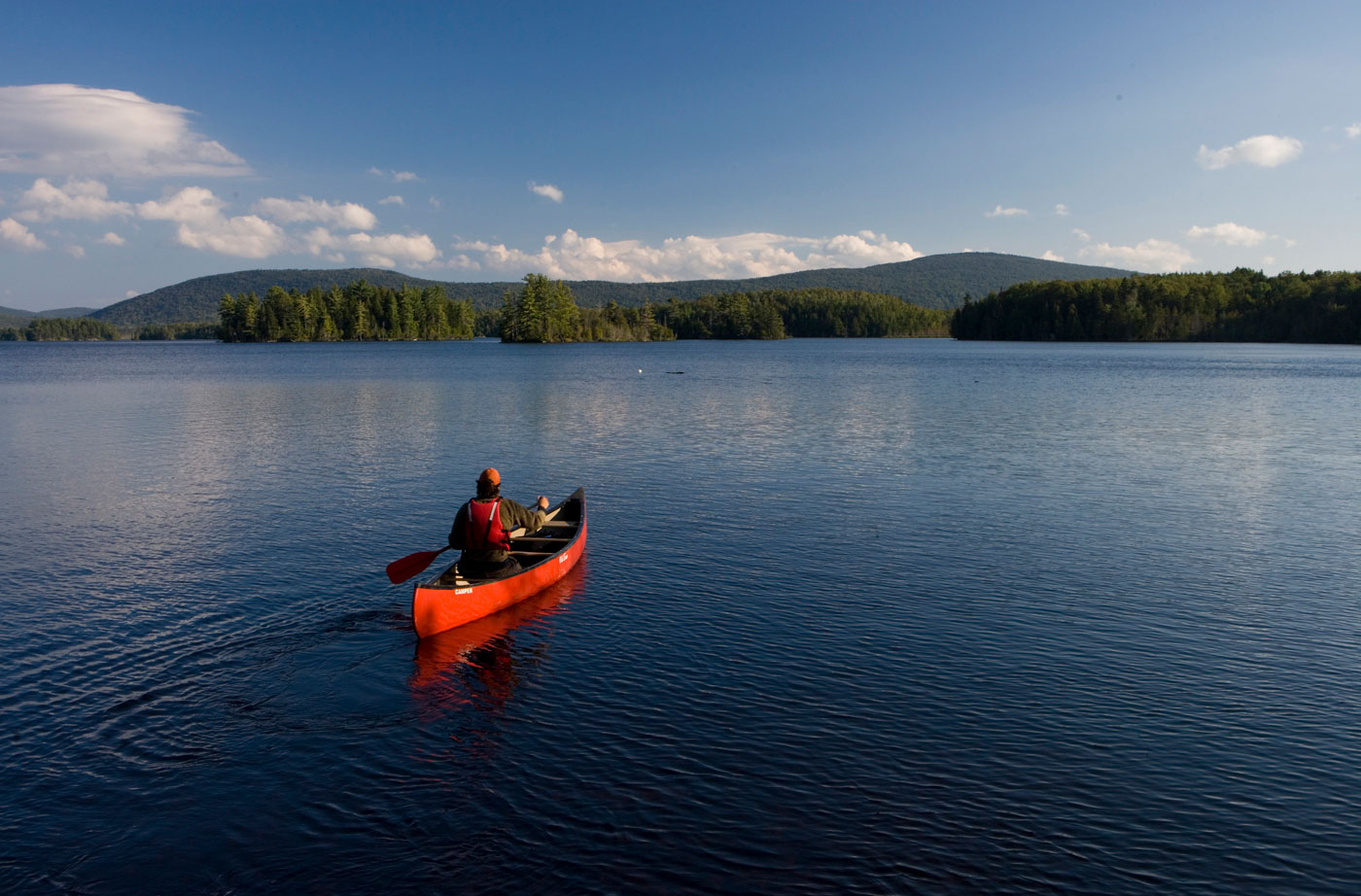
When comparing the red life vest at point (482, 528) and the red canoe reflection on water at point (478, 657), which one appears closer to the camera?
the red canoe reflection on water at point (478, 657)

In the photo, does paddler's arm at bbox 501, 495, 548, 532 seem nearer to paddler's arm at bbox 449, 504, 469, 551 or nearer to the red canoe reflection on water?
paddler's arm at bbox 449, 504, 469, 551

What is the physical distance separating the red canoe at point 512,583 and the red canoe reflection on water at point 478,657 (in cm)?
17

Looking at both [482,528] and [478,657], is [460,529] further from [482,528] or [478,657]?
[478,657]

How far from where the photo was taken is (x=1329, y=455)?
3084cm

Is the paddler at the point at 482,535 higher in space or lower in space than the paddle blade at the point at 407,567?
higher

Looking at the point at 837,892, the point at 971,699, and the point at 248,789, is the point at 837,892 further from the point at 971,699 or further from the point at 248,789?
the point at 248,789

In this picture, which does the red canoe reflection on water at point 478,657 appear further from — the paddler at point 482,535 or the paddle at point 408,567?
the paddle at point 408,567

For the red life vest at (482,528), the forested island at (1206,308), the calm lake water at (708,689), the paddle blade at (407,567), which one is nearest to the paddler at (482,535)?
the red life vest at (482,528)

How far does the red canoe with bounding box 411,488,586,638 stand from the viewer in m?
13.8

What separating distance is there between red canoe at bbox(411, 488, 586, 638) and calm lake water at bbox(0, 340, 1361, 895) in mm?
402

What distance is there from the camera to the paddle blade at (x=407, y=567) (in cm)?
1567

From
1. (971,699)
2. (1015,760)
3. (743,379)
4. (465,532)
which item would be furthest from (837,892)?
(743,379)

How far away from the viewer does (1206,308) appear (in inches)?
6742

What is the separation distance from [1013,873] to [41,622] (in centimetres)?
1464
